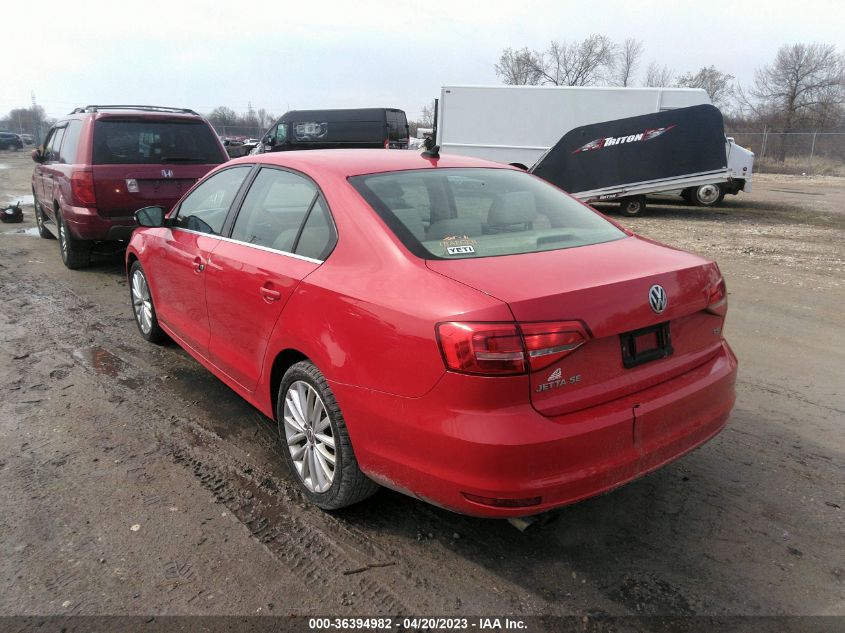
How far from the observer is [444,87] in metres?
18.0

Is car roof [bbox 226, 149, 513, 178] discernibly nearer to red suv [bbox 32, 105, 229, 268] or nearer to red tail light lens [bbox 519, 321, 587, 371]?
red tail light lens [bbox 519, 321, 587, 371]

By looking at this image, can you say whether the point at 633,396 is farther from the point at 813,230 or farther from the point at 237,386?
A: the point at 813,230

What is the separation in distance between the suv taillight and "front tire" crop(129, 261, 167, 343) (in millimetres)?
3609

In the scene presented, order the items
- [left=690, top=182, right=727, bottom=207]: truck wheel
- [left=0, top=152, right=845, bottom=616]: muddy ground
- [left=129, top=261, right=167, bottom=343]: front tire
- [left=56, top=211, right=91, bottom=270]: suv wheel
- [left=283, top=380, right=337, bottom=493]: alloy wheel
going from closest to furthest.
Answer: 1. [left=0, top=152, right=845, bottom=616]: muddy ground
2. [left=283, top=380, right=337, bottom=493]: alloy wheel
3. [left=129, top=261, right=167, bottom=343]: front tire
4. [left=56, top=211, right=91, bottom=270]: suv wheel
5. [left=690, top=182, right=727, bottom=207]: truck wheel

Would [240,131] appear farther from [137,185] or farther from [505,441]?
[505,441]

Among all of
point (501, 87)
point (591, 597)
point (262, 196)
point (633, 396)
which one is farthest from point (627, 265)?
point (501, 87)

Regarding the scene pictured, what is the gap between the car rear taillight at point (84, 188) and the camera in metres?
7.38

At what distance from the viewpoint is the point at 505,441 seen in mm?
2178

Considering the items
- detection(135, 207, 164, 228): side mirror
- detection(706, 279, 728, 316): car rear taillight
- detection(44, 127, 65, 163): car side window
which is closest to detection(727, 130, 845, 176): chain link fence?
detection(44, 127, 65, 163): car side window

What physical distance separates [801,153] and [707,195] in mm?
22932

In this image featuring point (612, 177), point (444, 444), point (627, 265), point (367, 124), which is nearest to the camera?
point (444, 444)

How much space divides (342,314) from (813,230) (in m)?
13.1

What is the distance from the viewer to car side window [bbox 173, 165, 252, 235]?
12.9ft

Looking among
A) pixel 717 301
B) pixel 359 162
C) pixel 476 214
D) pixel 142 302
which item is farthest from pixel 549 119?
pixel 717 301
